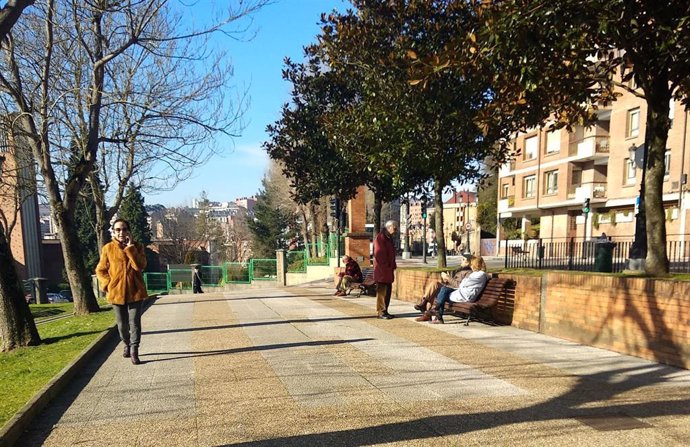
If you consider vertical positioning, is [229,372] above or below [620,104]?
below

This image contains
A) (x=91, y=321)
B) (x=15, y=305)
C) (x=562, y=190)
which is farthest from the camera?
(x=562, y=190)

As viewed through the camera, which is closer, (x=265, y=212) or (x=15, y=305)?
(x=15, y=305)

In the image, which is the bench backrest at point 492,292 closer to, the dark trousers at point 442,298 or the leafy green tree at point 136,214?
the dark trousers at point 442,298

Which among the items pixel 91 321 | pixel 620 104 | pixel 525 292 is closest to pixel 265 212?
pixel 620 104

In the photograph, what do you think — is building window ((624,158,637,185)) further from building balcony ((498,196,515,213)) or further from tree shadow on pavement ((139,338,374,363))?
tree shadow on pavement ((139,338,374,363))

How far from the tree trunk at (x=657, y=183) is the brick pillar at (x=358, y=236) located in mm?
11856

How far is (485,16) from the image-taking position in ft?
17.9

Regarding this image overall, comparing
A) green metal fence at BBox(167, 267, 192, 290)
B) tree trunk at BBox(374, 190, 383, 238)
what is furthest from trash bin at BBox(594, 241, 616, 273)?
green metal fence at BBox(167, 267, 192, 290)

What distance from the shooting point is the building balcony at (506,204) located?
138 ft

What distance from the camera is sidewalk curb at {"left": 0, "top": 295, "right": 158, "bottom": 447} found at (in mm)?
3428

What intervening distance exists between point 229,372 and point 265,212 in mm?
46136

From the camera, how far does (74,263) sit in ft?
36.5

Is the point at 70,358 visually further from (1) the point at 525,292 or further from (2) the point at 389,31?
(2) the point at 389,31

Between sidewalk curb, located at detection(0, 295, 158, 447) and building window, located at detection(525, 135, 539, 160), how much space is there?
38.1 meters
